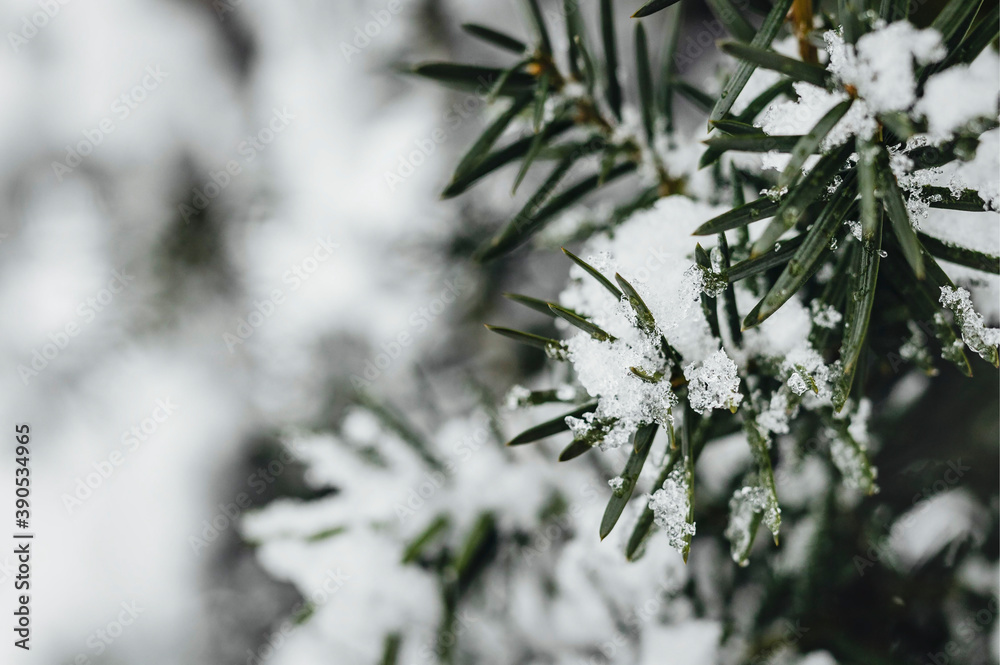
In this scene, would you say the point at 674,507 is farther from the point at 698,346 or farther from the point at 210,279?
the point at 210,279

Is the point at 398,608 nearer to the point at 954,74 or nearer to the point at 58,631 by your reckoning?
the point at 954,74

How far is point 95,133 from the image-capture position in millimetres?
1462

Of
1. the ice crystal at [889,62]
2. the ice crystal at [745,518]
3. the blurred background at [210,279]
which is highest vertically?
the blurred background at [210,279]

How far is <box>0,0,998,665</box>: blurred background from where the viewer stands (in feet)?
3.80

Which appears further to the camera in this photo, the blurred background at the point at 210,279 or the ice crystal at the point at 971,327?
the blurred background at the point at 210,279

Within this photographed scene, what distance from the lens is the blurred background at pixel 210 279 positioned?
116 centimetres

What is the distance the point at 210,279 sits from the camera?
132 cm

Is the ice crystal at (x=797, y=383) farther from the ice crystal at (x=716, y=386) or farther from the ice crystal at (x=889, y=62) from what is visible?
the ice crystal at (x=889, y=62)

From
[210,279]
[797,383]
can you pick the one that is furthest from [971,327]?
[210,279]

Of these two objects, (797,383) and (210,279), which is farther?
(210,279)

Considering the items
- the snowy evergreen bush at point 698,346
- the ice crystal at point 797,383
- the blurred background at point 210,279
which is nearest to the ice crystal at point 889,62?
the snowy evergreen bush at point 698,346

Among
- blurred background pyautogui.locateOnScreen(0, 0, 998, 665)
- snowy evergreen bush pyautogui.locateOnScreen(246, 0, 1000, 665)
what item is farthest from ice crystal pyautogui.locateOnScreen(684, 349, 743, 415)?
blurred background pyautogui.locateOnScreen(0, 0, 998, 665)

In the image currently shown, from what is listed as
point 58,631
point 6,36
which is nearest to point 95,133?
point 6,36

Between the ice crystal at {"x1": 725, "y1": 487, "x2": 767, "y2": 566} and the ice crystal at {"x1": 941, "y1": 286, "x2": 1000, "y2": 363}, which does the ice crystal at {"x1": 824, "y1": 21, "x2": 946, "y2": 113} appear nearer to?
the ice crystal at {"x1": 941, "y1": 286, "x2": 1000, "y2": 363}
